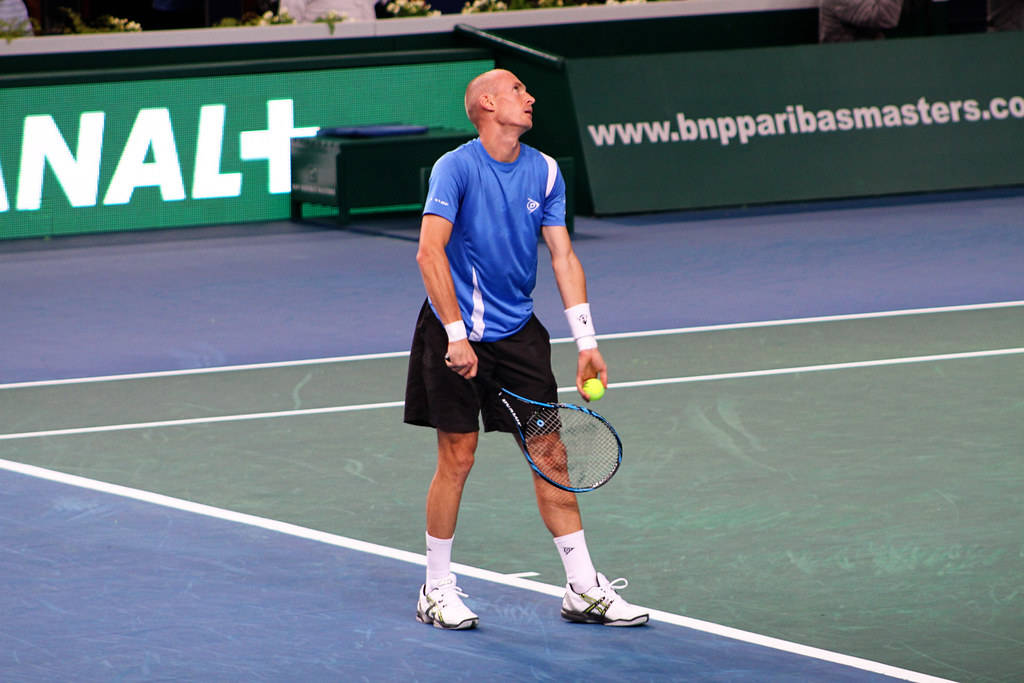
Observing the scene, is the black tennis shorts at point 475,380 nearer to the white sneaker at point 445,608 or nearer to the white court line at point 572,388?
the white sneaker at point 445,608

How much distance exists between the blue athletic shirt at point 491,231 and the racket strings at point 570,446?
1.07 ft

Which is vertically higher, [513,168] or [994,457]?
[513,168]

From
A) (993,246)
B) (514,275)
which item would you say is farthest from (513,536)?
(993,246)

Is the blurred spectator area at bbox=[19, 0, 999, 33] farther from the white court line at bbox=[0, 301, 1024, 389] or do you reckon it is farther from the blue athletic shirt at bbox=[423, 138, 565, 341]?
the blue athletic shirt at bbox=[423, 138, 565, 341]

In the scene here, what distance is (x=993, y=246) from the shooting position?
15.4 meters

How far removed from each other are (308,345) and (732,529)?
501 cm

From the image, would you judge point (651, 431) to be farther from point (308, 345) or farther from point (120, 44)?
point (120, 44)

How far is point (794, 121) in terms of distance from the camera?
1800 centimetres

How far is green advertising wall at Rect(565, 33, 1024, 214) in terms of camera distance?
1761cm

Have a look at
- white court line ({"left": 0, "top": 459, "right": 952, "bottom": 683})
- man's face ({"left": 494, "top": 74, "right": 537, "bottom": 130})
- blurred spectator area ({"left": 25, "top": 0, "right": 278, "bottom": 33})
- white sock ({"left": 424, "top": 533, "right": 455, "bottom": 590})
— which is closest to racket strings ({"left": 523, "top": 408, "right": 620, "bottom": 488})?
white sock ({"left": 424, "top": 533, "right": 455, "bottom": 590})

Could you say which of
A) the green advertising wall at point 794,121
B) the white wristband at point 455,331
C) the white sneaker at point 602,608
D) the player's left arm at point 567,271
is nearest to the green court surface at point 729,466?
the white sneaker at point 602,608

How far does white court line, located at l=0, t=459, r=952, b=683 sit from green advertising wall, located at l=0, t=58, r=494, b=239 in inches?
334

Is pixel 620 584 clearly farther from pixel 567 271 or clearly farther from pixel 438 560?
pixel 567 271

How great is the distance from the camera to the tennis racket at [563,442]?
6047 mm
